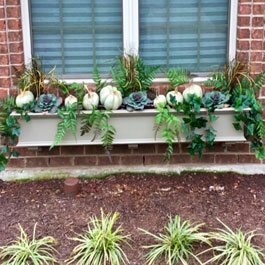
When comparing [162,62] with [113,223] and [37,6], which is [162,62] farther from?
[113,223]

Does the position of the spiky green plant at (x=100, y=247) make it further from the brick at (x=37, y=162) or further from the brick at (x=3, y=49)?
the brick at (x=3, y=49)

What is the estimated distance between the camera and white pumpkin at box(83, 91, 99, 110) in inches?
142

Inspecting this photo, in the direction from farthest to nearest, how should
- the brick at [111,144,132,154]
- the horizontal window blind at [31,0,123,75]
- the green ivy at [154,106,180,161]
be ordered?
1. the brick at [111,144,132,154]
2. the horizontal window blind at [31,0,123,75]
3. the green ivy at [154,106,180,161]

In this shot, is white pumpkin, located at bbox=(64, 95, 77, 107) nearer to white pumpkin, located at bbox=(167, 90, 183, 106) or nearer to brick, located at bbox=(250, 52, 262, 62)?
white pumpkin, located at bbox=(167, 90, 183, 106)

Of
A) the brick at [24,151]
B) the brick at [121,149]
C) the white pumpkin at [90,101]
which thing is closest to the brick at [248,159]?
the brick at [121,149]

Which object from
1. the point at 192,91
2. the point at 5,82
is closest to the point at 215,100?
the point at 192,91

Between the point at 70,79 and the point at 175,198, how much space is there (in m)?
1.28

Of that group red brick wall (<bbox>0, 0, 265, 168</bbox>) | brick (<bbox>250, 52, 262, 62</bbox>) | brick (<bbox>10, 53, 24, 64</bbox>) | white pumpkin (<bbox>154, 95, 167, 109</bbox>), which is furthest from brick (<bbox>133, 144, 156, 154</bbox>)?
brick (<bbox>10, 53, 24, 64</bbox>)

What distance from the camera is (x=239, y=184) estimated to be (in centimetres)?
376

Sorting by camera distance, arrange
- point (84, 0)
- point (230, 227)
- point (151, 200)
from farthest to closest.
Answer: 1. point (84, 0)
2. point (151, 200)
3. point (230, 227)

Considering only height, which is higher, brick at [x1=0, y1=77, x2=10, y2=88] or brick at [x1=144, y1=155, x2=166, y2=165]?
brick at [x1=0, y1=77, x2=10, y2=88]

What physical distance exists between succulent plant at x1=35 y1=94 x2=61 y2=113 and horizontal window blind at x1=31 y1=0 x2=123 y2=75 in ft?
1.14

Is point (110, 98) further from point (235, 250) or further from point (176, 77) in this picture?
point (235, 250)

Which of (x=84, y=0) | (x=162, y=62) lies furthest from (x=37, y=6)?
(x=162, y=62)
